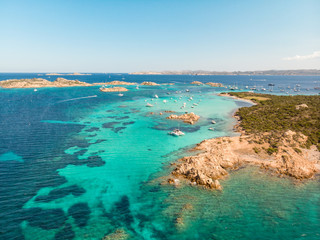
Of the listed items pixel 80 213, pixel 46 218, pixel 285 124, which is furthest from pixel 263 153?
pixel 46 218

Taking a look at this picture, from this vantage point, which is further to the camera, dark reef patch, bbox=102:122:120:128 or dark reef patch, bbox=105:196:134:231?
dark reef patch, bbox=102:122:120:128

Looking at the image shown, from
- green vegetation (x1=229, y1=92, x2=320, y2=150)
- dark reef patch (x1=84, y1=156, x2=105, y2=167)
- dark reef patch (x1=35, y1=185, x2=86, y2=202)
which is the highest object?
green vegetation (x1=229, y1=92, x2=320, y2=150)

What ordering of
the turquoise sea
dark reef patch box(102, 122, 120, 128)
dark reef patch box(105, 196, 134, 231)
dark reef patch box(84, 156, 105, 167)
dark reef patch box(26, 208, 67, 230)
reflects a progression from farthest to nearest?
dark reef patch box(102, 122, 120, 128), dark reef patch box(84, 156, 105, 167), dark reef patch box(105, 196, 134, 231), dark reef patch box(26, 208, 67, 230), the turquoise sea

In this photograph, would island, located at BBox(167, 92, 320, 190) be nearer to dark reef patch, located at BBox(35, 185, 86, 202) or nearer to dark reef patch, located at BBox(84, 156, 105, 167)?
dark reef patch, located at BBox(35, 185, 86, 202)

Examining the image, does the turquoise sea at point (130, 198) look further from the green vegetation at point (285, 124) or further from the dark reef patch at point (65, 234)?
the green vegetation at point (285, 124)

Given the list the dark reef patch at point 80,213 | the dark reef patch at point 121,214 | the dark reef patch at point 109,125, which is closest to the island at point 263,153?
the dark reef patch at point 121,214

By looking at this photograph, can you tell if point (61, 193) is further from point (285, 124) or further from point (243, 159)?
point (285, 124)

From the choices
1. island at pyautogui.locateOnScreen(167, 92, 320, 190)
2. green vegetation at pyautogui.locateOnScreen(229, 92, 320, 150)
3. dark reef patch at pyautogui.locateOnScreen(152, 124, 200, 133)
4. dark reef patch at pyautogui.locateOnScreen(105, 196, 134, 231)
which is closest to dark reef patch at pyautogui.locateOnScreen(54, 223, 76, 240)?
dark reef patch at pyautogui.locateOnScreen(105, 196, 134, 231)

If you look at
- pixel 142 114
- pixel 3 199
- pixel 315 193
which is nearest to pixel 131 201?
pixel 3 199
